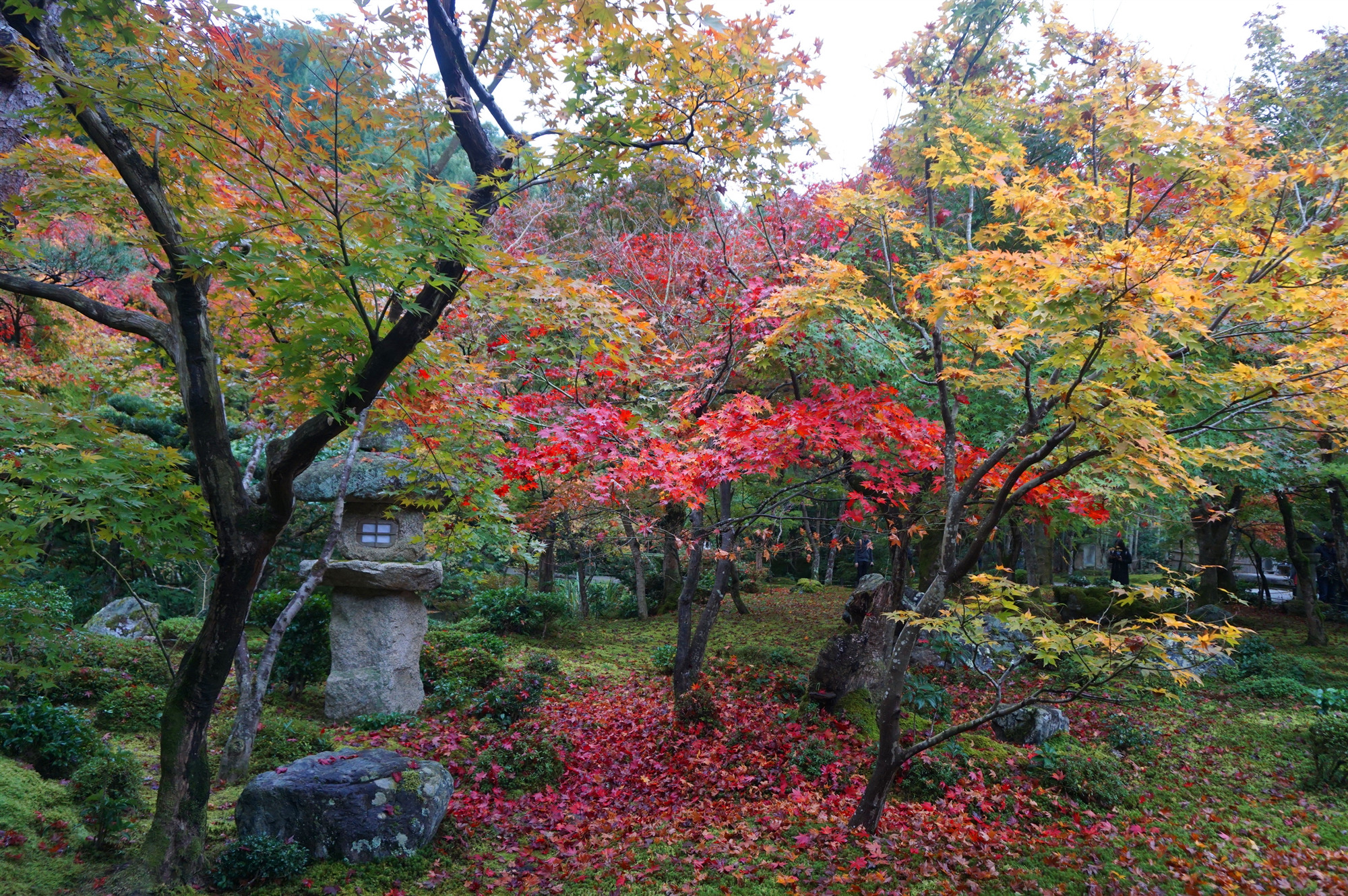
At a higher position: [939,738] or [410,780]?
[939,738]

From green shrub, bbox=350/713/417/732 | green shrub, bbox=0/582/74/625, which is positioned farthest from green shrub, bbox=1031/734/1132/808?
green shrub, bbox=0/582/74/625

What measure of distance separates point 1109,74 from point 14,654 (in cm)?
1168

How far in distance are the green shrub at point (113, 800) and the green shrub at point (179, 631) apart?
15.4ft

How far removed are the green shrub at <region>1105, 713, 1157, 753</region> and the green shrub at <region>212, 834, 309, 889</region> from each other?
27.7ft

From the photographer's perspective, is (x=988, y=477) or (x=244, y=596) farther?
(x=988, y=477)

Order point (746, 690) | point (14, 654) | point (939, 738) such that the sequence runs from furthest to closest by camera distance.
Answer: point (746, 690), point (14, 654), point (939, 738)

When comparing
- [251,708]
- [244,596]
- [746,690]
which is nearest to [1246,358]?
[746,690]

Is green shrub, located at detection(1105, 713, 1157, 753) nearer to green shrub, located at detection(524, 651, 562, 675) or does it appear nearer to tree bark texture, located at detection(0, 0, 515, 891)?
green shrub, located at detection(524, 651, 562, 675)

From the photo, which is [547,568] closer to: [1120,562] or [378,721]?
[378,721]

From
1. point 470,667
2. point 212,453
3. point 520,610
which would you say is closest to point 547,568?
point 520,610

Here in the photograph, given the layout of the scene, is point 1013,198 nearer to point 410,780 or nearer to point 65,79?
point 65,79

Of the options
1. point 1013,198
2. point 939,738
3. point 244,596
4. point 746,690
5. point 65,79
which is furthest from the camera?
point 746,690

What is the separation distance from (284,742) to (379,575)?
2013 millimetres

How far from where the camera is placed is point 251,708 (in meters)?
6.22
